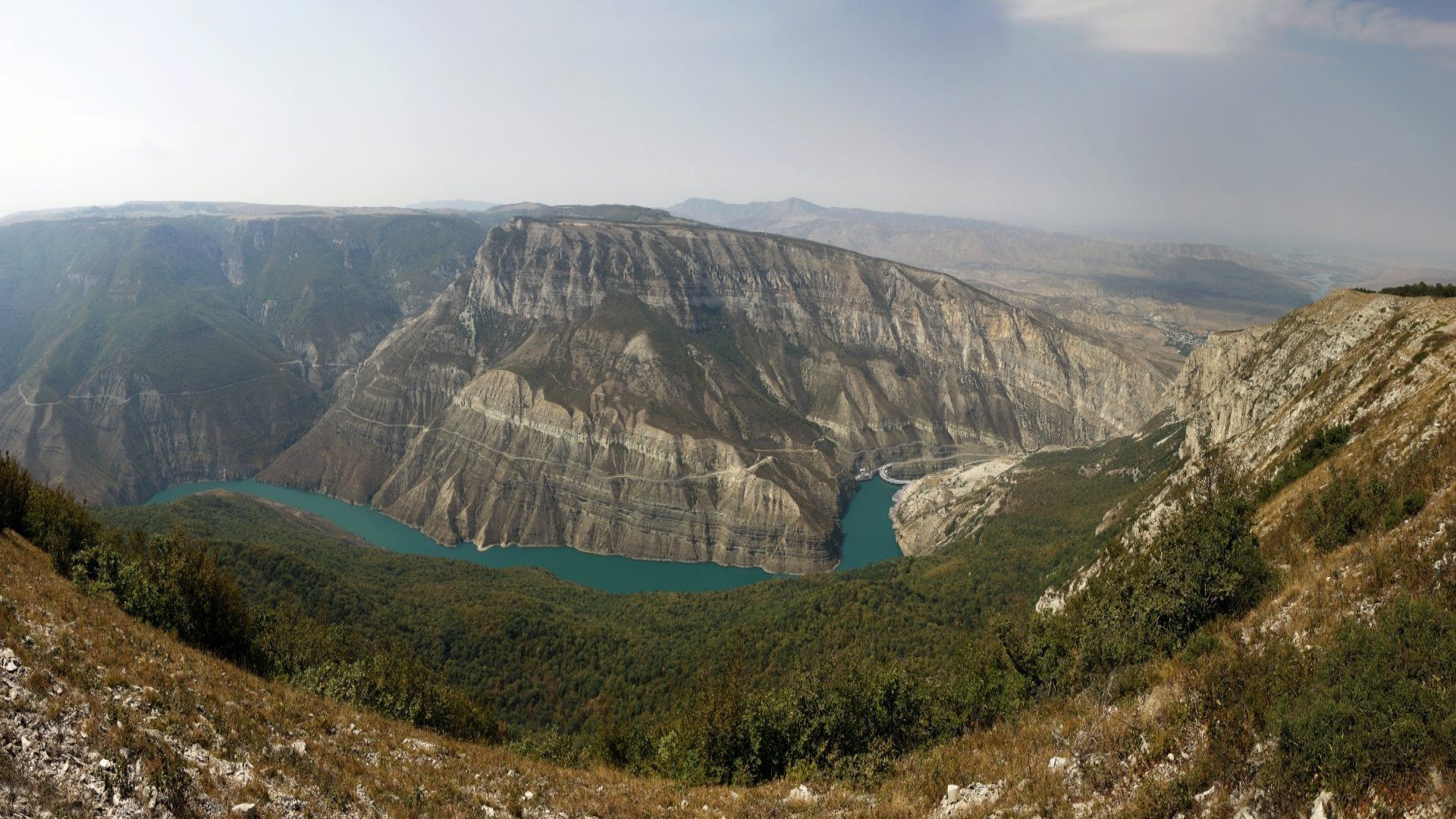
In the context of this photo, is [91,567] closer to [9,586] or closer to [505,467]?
[9,586]

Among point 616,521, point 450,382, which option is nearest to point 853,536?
point 616,521

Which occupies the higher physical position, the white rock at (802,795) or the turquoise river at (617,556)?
the white rock at (802,795)

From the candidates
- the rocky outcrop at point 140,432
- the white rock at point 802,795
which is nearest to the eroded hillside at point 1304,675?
the white rock at point 802,795

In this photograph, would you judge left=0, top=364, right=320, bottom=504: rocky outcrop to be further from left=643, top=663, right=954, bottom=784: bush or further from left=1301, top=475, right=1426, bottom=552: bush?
left=1301, top=475, right=1426, bottom=552: bush

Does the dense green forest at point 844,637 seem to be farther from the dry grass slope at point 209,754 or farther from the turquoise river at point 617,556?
the turquoise river at point 617,556

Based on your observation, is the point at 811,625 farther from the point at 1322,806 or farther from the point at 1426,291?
the point at 1426,291

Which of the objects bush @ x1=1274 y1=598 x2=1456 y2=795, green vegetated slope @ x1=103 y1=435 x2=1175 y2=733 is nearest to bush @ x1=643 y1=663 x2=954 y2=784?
bush @ x1=1274 y1=598 x2=1456 y2=795
